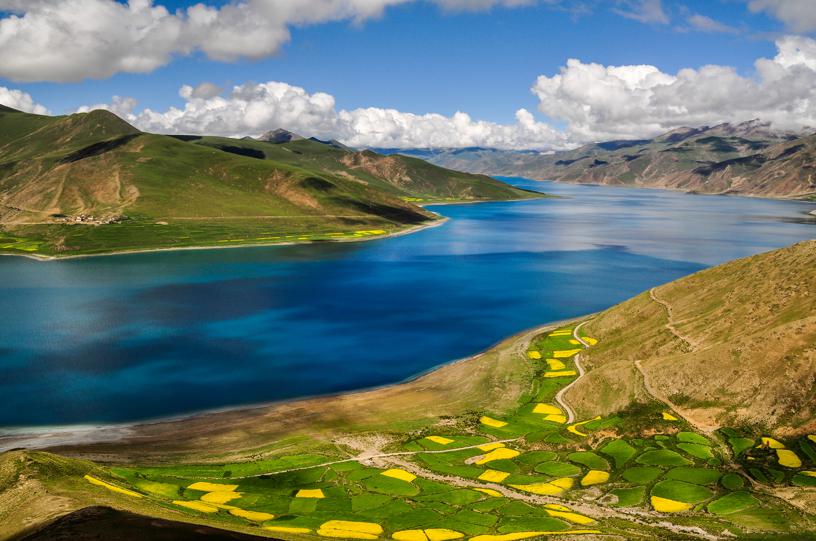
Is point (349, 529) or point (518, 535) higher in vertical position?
point (518, 535)

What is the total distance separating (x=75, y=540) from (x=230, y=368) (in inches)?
2628

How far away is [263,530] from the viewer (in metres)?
41.6

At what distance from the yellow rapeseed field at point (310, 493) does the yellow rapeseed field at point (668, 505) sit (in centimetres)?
3120

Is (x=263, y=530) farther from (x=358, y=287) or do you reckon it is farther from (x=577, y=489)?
(x=358, y=287)

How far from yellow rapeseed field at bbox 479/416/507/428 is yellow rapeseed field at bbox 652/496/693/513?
82.8 feet

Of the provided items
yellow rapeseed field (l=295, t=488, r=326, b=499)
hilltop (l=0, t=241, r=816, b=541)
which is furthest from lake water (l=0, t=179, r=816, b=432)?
yellow rapeseed field (l=295, t=488, r=326, b=499)

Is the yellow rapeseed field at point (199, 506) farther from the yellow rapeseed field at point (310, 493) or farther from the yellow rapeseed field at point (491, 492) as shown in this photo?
the yellow rapeseed field at point (491, 492)

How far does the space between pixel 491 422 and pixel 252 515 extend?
37477 mm

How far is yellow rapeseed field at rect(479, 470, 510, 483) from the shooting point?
56969mm

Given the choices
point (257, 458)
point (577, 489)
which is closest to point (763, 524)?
point (577, 489)

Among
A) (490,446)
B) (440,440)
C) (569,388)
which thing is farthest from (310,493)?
(569,388)

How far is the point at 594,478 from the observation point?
2233 inches

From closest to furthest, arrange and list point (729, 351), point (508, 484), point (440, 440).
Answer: point (508, 484)
point (440, 440)
point (729, 351)

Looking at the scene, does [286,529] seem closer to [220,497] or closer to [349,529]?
[349,529]
